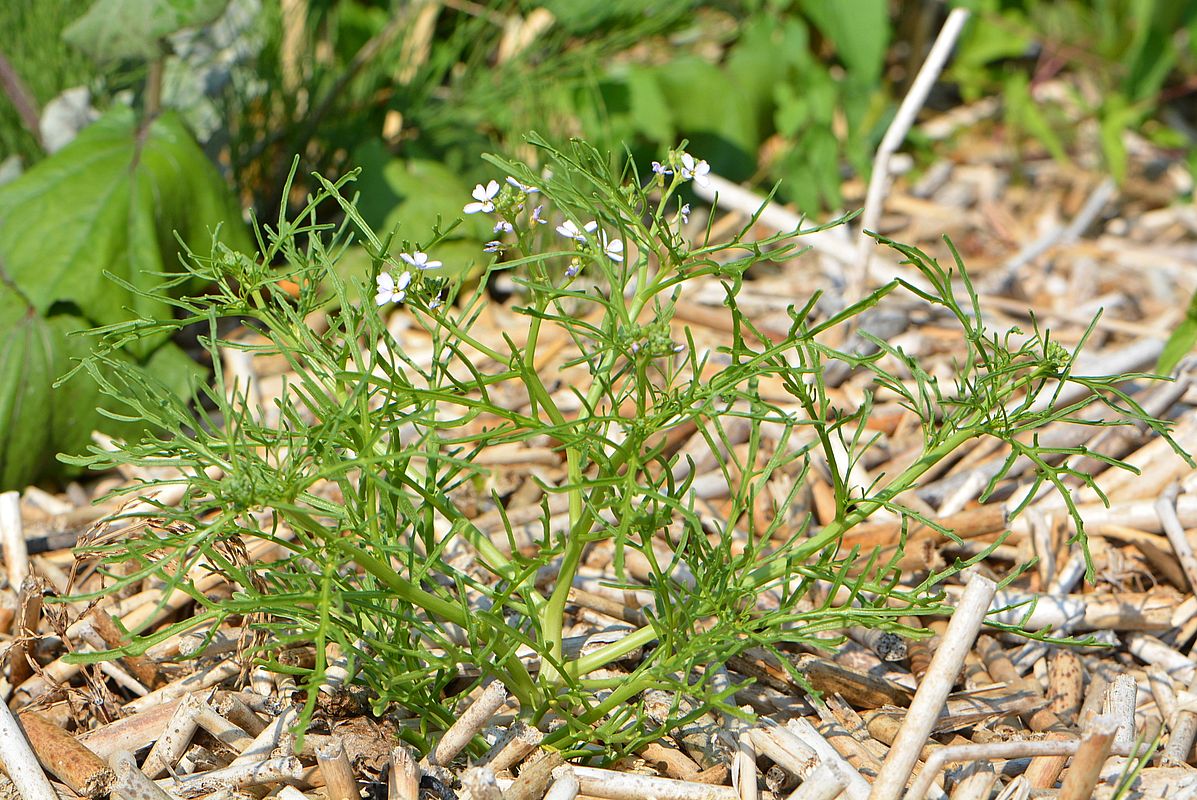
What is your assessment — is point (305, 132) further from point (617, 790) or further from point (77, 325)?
point (617, 790)

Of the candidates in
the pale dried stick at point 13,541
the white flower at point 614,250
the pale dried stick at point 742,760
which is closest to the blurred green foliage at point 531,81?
the pale dried stick at point 13,541

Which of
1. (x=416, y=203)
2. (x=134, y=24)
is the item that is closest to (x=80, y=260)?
(x=134, y=24)

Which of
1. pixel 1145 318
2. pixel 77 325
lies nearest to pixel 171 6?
pixel 77 325

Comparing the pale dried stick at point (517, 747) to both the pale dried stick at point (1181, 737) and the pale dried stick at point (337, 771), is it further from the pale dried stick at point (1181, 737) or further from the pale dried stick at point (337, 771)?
the pale dried stick at point (1181, 737)

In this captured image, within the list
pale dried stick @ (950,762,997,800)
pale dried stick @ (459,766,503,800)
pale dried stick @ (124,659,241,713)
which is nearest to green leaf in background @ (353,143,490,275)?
pale dried stick @ (124,659,241,713)

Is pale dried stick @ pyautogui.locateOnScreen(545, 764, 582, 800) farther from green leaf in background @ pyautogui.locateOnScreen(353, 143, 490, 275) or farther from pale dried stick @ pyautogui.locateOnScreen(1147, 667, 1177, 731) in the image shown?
green leaf in background @ pyautogui.locateOnScreen(353, 143, 490, 275)

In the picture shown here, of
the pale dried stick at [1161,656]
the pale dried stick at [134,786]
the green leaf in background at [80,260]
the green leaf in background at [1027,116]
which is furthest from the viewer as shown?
the green leaf in background at [1027,116]
